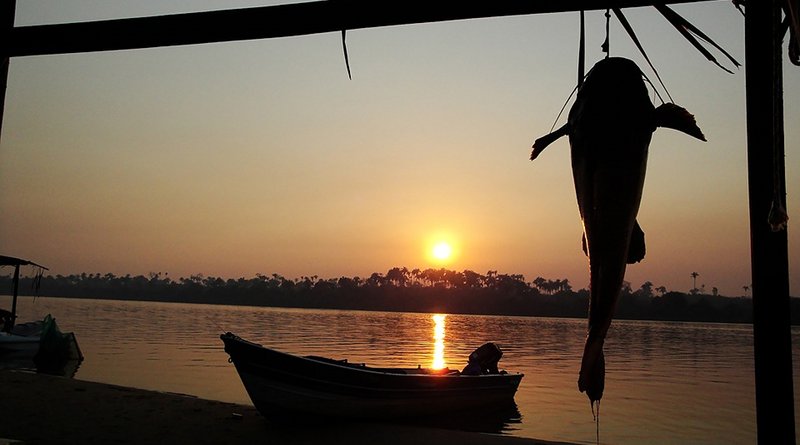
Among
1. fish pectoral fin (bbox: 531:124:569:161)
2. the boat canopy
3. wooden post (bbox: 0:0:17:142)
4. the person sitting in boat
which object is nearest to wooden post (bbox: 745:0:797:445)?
fish pectoral fin (bbox: 531:124:569:161)

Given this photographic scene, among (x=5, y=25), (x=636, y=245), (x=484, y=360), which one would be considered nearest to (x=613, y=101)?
(x=636, y=245)

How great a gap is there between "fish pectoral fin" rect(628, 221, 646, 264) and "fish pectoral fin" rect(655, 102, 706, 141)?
1.07 feet

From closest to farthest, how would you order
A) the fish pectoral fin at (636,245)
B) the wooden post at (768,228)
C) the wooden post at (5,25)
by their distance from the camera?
the fish pectoral fin at (636,245) < the wooden post at (768,228) < the wooden post at (5,25)

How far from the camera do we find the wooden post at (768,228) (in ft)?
7.40

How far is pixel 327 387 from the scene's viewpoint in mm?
16047

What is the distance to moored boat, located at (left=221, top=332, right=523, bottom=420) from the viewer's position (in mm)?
15398

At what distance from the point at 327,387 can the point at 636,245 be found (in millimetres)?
14965

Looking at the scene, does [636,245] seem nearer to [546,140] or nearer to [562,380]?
[546,140]

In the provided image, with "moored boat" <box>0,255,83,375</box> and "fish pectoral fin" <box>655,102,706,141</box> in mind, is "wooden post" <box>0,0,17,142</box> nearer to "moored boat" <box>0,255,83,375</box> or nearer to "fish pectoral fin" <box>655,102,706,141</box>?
"fish pectoral fin" <box>655,102,706,141</box>

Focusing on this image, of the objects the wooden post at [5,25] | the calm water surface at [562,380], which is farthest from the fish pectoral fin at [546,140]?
the calm water surface at [562,380]

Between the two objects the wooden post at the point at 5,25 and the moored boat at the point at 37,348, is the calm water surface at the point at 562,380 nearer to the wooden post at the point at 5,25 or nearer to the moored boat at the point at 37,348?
the moored boat at the point at 37,348

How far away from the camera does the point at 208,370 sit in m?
44.5

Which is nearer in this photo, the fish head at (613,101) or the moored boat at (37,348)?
the fish head at (613,101)

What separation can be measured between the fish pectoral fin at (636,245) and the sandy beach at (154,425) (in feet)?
42.1
